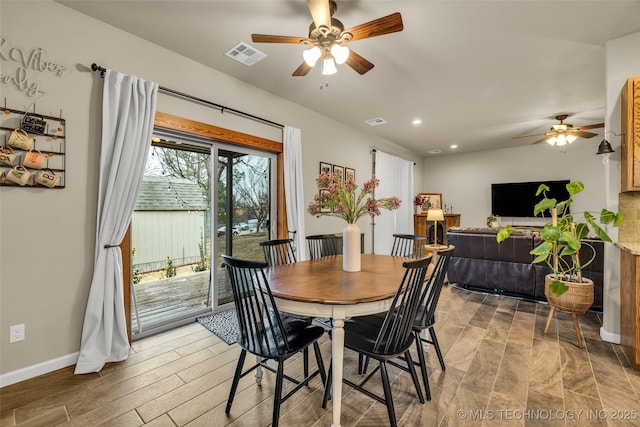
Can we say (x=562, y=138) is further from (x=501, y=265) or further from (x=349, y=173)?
(x=349, y=173)

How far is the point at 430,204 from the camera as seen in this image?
25.4 feet

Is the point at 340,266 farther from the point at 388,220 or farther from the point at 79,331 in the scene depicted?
the point at 388,220

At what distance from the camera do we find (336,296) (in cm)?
154

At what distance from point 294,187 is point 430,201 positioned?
5.07 meters

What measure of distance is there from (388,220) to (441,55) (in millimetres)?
3743

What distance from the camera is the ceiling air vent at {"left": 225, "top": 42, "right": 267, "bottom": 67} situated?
107 inches

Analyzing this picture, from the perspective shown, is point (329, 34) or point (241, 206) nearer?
point (329, 34)

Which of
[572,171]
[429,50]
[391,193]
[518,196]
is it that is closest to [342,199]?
[429,50]

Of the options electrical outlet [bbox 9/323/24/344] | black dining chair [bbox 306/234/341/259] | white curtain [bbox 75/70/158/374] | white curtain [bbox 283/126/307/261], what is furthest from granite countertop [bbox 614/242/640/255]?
electrical outlet [bbox 9/323/24/344]

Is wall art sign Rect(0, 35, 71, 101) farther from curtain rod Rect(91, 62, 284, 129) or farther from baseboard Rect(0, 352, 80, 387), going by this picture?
baseboard Rect(0, 352, 80, 387)

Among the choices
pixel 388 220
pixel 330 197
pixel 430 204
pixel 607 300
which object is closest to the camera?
pixel 330 197

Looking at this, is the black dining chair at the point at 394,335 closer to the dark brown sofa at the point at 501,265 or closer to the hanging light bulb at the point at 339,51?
the hanging light bulb at the point at 339,51

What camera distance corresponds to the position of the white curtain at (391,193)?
233 inches

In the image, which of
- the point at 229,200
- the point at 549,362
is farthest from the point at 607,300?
the point at 229,200
